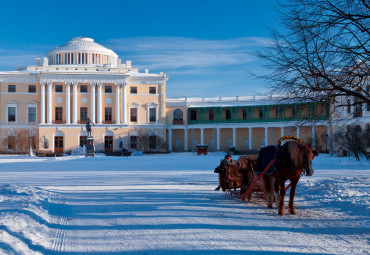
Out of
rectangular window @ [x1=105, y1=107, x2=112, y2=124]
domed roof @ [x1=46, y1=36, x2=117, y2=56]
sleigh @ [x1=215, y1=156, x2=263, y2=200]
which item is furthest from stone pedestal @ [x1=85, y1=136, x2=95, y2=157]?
sleigh @ [x1=215, y1=156, x2=263, y2=200]

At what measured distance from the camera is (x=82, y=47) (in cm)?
6700

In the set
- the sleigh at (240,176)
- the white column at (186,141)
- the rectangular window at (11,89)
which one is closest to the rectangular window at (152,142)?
the white column at (186,141)

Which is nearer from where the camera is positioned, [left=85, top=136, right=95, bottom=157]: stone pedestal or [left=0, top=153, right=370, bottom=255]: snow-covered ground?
[left=0, top=153, right=370, bottom=255]: snow-covered ground

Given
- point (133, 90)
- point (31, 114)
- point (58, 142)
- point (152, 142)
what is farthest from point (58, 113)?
point (152, 142)

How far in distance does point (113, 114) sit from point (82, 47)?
12849 mm

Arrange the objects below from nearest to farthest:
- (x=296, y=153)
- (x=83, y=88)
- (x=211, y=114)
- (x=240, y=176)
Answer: (x=296, y=153)
(x=240, y=176)
(x=83, y=88)
(x=211, y=114)

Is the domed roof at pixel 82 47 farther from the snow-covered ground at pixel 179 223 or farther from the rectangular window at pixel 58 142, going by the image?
the snow-covered ground at pixel 179 223

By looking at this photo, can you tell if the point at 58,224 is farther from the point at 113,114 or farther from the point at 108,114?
the point at 108,114

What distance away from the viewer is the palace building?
59.3 metres

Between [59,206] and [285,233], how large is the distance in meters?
5.58

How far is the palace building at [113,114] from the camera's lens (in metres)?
59.3

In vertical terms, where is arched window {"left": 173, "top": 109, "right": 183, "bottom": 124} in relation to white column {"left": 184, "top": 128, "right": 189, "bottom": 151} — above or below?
above

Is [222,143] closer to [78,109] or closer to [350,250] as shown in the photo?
[78,109]

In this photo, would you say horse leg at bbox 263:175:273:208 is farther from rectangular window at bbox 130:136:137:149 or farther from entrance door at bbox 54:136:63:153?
entrance door at bbox 54:136:63:153
